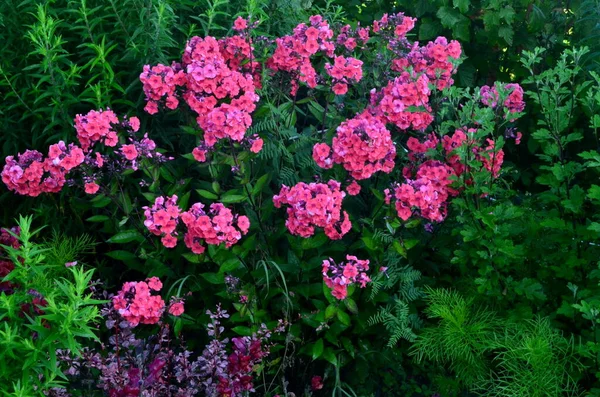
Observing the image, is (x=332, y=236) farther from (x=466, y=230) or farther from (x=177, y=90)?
(x=177, y=90)

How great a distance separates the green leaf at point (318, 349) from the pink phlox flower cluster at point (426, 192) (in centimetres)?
74

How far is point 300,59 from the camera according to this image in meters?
→ 4.04

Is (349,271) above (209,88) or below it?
below

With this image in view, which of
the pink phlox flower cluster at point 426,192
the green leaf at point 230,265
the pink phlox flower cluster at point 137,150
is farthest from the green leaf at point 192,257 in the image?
Answer: the pink phlox flower cluster at point 426,192

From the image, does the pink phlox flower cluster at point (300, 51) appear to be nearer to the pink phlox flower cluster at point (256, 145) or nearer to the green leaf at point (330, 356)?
the pink phlox flower cluster at point (256, 145)

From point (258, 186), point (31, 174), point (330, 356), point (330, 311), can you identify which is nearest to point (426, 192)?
point (330, 311)

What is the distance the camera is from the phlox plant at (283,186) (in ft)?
11.8

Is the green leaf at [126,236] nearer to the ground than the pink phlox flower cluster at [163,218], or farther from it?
nearer to the ground

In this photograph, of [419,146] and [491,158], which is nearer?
[491,158]

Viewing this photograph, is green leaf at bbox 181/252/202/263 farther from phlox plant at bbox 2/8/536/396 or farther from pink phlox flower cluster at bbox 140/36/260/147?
pink phlox flower cluster at bbox 140/36/260/147

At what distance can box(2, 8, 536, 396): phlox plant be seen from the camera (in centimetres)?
359

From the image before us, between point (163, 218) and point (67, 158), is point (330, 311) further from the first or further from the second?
point (67, 158)

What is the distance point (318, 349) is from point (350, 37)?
1.81m

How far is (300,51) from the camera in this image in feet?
13.1
